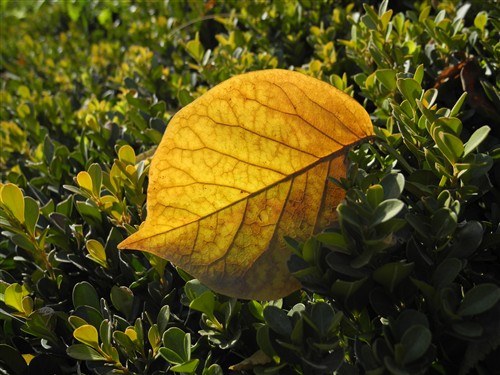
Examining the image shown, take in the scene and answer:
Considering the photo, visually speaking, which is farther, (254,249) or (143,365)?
(143,365)

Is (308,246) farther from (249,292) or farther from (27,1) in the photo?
(27,1)

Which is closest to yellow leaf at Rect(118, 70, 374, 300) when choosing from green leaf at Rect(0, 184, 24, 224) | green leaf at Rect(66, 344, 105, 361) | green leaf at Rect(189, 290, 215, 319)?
green leaf at Rect(189, 290, 215, 319)

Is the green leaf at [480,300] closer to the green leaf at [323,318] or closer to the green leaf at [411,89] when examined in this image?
the green leaf at [323,318]

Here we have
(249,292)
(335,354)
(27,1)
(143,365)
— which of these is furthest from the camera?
(27,1)

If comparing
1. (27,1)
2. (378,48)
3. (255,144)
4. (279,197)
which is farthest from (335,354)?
(27,1)

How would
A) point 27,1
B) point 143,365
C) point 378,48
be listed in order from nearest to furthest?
point 143,365 → point 378,48 → point 27,1

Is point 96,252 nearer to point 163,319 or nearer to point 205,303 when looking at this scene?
point 163,319
